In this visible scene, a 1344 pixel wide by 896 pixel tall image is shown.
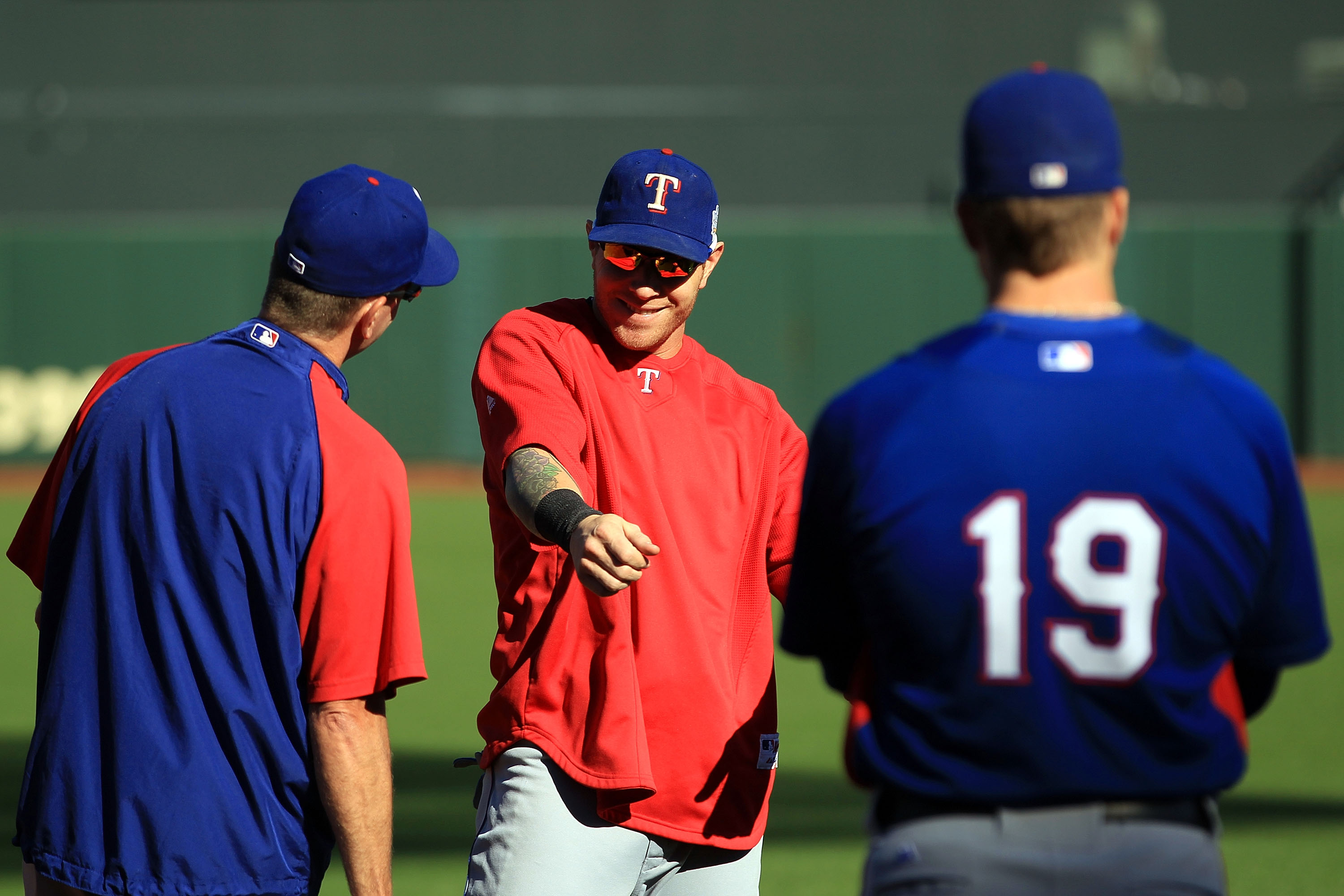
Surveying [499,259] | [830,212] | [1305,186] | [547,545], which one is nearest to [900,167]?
[830,212]

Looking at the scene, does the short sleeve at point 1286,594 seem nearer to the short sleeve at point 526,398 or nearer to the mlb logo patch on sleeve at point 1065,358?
the mlb logo patch on sleeve at point 1065,358

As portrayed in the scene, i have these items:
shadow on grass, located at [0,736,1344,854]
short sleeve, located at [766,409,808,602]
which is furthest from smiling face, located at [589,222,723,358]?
shadow on grass, located at [0,736,1344,854]

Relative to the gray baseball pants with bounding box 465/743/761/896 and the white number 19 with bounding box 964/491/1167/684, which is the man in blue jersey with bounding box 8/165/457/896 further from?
the white number 19 with bounding box 964/491/1167/684

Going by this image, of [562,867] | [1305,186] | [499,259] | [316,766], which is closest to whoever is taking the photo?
[316,766]

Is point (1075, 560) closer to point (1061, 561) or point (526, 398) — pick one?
point (1061, 561)

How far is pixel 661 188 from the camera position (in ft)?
10.4

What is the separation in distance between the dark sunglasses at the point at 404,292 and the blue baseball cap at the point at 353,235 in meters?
0.01

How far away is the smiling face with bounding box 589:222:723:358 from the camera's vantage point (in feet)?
10.3

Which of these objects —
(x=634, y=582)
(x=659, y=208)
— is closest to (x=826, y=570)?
(x=634, y=582)

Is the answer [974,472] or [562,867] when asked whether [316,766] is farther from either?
[974,472]

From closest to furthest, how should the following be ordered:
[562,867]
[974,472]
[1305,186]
→ [974,472] < [562,867] < [1305,186]

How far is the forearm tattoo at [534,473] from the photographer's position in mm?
2717

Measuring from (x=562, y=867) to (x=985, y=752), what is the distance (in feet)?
3.74

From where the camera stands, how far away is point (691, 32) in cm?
2620
